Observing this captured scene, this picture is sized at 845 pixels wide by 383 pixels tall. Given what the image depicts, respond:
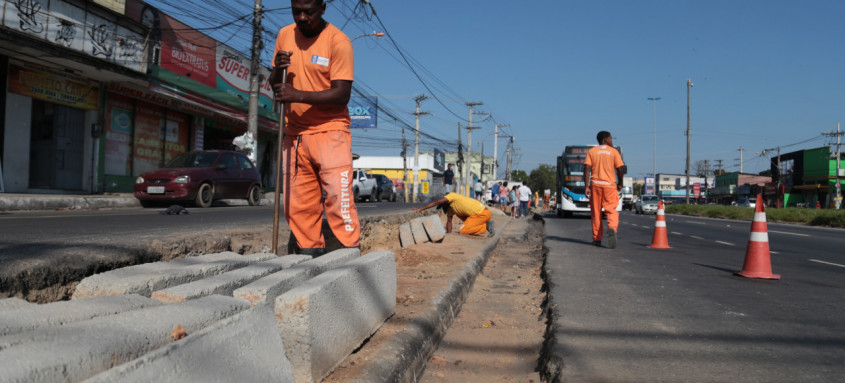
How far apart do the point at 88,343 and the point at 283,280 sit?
0.95 meters

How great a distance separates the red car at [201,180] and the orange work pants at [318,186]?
9262mm

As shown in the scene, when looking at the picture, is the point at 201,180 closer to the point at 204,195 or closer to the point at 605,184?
the point at 204,195

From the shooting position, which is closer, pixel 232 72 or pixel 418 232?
pixel 418 232

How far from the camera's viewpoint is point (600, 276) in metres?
5.23

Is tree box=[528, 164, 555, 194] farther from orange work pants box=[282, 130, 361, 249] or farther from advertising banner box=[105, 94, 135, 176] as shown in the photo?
orange work pants box=[282, 130, 361, 249]

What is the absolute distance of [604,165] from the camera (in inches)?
301

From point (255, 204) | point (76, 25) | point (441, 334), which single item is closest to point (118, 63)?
point (76, 25)

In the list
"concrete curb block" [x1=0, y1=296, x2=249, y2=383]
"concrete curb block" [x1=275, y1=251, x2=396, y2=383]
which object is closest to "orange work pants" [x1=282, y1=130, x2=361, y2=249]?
"concrete curb block" [x1=275, y1=251, x2=396, y2=383]

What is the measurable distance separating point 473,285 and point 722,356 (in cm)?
272

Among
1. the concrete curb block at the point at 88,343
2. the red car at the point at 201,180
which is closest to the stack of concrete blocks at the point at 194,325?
the concrete curb block at the point at 88,343

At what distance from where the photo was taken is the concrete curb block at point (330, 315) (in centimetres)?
180

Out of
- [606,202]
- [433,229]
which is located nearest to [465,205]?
[433,229]

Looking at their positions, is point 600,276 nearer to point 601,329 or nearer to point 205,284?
point 601,329

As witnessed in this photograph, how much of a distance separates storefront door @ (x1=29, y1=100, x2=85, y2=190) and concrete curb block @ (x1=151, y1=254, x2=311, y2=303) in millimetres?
14976
